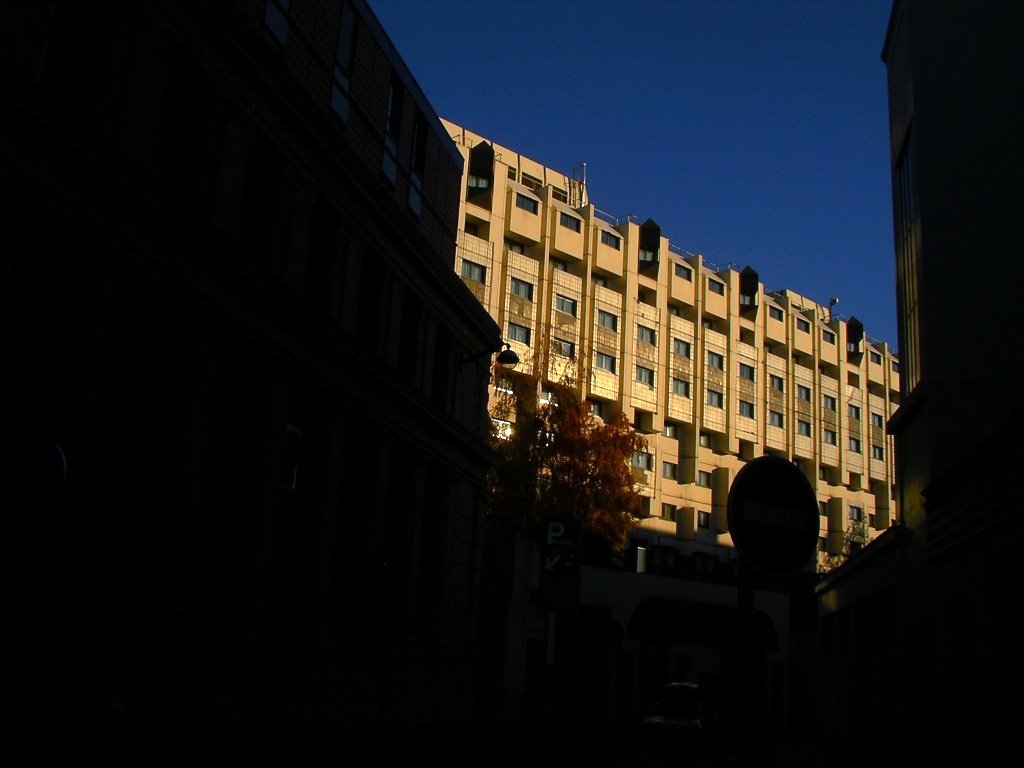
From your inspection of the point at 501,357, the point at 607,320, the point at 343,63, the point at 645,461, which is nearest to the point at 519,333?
the point at 607,320

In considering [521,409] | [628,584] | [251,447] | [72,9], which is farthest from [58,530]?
[628,584]

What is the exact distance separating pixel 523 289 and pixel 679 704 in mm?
29009

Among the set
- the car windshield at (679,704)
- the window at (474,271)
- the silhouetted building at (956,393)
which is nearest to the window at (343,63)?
the silhouetted building at (956,393)

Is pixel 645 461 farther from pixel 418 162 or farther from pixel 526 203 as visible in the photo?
pixel 418 162

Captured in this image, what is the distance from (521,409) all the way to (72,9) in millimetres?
30175

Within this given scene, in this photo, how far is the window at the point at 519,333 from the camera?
176 ft

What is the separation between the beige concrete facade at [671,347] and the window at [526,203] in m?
0.11

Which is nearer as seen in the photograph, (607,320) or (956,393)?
(956,393)

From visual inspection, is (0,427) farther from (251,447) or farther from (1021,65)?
(1021,65)

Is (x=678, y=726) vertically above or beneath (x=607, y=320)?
beneath

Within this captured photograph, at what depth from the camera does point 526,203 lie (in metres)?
56.0

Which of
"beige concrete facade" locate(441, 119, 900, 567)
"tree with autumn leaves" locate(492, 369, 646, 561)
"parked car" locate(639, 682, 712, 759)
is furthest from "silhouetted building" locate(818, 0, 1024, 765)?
"beige concrete facade" locate(441, 119, 900, 567)

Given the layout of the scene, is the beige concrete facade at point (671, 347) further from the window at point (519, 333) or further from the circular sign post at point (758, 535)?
the circular sign post at point (758, 535)

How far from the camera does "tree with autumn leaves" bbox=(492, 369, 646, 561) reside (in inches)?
1655
